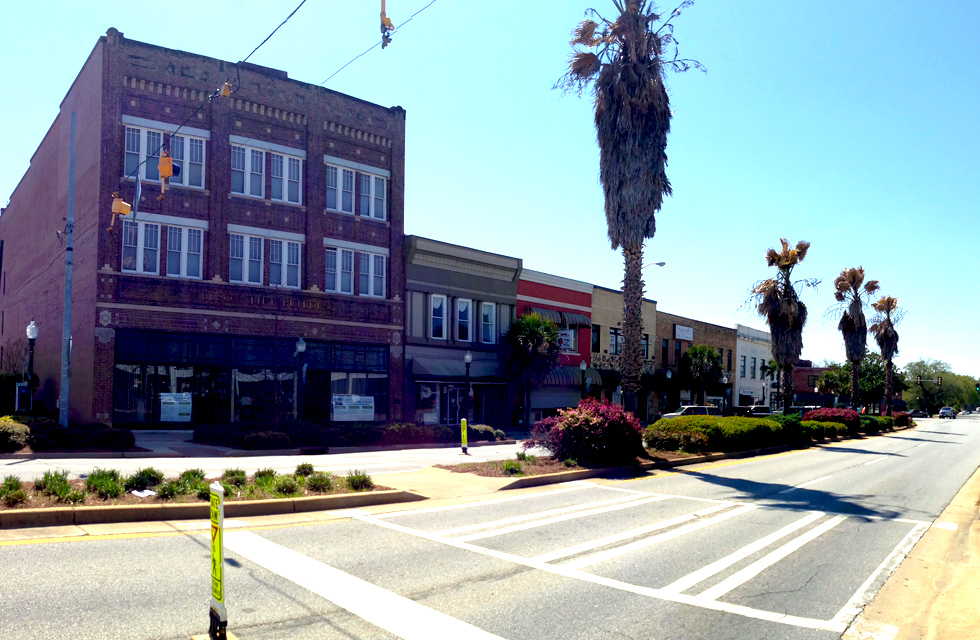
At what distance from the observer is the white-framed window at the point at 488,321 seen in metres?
38.9

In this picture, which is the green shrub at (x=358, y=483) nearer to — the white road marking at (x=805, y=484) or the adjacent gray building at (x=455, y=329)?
the white road marking at (x=805, y=484)

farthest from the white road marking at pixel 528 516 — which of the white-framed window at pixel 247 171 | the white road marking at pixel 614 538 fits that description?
the white-framed window at pixel 247 171

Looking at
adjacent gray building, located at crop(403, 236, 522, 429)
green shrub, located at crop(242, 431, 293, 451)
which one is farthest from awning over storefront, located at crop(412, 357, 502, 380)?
green shrub, located at crop(242, 431, 293, 451)

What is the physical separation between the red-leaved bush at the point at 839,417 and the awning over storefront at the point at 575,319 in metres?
13.6

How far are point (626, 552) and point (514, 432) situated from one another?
2835 centimetres

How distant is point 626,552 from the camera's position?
9.23 meters

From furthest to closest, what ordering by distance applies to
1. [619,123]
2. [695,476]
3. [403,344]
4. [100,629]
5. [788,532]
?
[403,344], [619,123], [695,476], [788,532], [100,629]

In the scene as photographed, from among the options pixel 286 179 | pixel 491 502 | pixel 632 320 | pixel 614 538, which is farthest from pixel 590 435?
pixel 286 179

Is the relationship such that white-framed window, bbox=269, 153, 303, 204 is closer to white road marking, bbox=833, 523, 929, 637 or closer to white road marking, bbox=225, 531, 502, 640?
white road marking, bbox=225, 531, 502, 640

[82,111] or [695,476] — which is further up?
[82,111]

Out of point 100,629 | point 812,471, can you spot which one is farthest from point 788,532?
point 812,471

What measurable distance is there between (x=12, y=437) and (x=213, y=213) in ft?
40.8

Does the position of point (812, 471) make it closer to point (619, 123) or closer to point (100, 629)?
point (619, 123)

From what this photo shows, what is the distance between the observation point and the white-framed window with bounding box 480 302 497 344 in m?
38.9
